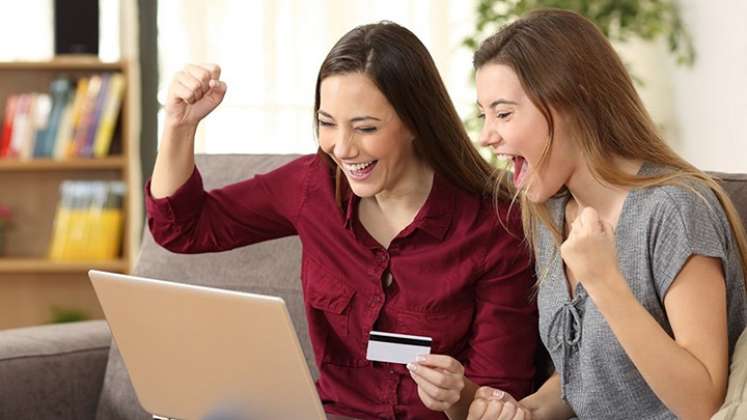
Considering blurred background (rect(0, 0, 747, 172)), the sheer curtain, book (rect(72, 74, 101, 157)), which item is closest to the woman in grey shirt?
blurred background (rect(0, 0, 747, 172))

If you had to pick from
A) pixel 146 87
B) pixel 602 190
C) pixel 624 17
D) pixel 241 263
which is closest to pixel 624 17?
pixel 624 17

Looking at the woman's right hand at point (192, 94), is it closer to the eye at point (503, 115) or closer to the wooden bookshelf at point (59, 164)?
the eye at point (503, 115)

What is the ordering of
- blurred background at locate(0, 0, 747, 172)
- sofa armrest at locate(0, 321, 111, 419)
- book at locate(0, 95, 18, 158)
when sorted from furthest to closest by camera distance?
blurred background at locate(0, 0, 747, 172)
book at locate(0, 95, 18, 158)
sofa armrest at locate(0, 321, 111, 419)

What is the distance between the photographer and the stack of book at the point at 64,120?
4.27 metres

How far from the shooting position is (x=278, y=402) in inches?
65.7

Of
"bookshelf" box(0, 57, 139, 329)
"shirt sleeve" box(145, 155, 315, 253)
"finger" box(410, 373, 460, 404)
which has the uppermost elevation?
"shirt sleeve" box(145, 155, 315, 253)

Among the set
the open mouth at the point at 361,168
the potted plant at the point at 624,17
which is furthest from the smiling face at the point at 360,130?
the potted plant at the point at 624,17

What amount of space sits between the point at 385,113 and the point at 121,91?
100 inches

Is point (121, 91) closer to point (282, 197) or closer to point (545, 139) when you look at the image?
point (282, 197)

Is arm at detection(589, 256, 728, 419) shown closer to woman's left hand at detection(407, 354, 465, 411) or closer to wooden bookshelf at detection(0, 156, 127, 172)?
woman's left hand at detection(407, 354, 465, 411)

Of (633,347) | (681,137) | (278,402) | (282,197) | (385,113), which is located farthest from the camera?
(681,137)

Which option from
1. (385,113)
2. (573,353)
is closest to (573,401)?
(573,353)

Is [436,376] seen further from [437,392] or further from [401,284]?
[401,284]

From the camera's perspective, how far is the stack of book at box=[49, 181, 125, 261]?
429 cm
